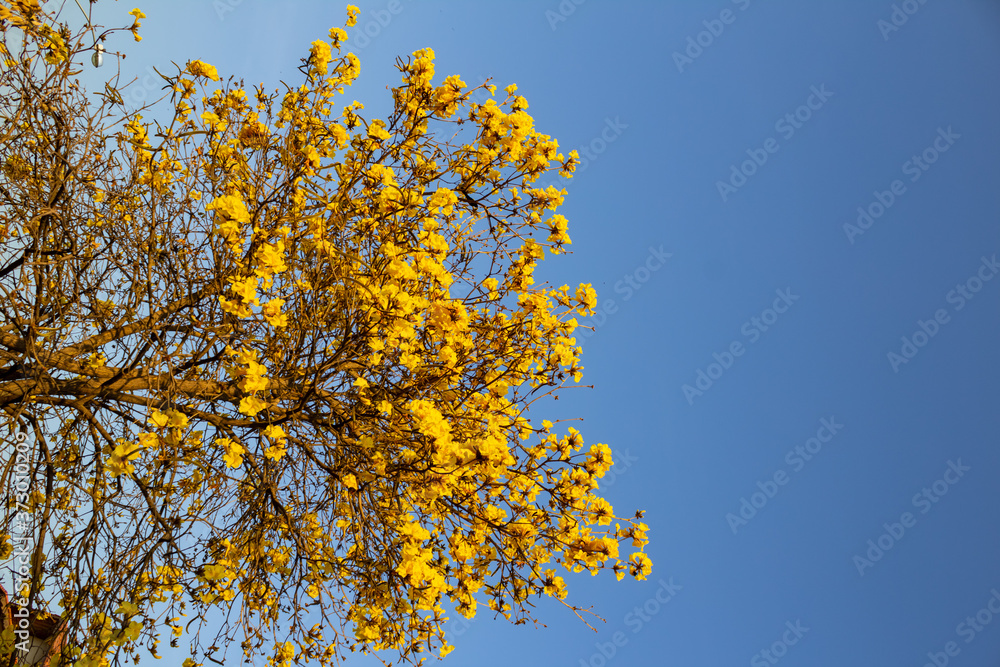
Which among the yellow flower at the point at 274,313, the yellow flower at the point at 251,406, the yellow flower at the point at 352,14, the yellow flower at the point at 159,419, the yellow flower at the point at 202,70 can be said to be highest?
the yellow flower at the point at 352,14

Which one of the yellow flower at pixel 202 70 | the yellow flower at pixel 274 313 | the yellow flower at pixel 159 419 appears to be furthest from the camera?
the yellow flower at pixel 202 70

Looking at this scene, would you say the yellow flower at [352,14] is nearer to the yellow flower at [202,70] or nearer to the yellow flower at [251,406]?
the yellow flower at [202,70]

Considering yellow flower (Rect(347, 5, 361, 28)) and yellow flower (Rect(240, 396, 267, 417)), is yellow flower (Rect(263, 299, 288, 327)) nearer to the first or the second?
yellow flower (Rect(240, 396, 267, 417))

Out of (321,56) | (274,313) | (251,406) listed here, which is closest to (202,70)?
(321,56)

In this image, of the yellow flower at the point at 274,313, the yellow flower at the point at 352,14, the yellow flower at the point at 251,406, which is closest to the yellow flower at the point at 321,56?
the yellow flower at the point at 352,14

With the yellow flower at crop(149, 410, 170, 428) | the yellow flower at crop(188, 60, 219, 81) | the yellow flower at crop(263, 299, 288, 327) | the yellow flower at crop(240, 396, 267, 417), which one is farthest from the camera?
the yellow flower at crop(188, 60, 219, 81)

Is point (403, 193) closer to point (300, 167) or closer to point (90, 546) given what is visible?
point (300, 167)

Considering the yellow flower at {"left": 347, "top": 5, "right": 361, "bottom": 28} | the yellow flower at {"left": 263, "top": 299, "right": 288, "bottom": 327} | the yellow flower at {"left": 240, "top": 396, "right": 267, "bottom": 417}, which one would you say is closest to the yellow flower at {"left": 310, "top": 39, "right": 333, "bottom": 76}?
the yellow flower at {"left": 347, "top": 5, "right": 361, "bottom": 28}

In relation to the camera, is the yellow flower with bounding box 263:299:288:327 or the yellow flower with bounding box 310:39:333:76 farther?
the yellow flower with bounding box 310:39:333:76

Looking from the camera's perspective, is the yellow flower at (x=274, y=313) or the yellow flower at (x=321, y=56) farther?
the yellow flower at (x=321, y=56)

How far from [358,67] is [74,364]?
306cm

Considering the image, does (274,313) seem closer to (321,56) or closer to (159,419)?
(159,419)

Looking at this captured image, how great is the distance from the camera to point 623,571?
447cm

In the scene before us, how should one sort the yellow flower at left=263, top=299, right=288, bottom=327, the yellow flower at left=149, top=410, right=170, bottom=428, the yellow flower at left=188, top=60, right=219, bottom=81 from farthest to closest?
the yellow flower at left=188, top=60, right=219, bottom=81
the yellow flower at left=263, top=299, right=288, bottom=327
the yellow flower at left=149, top=410, right=170, bottom=428
